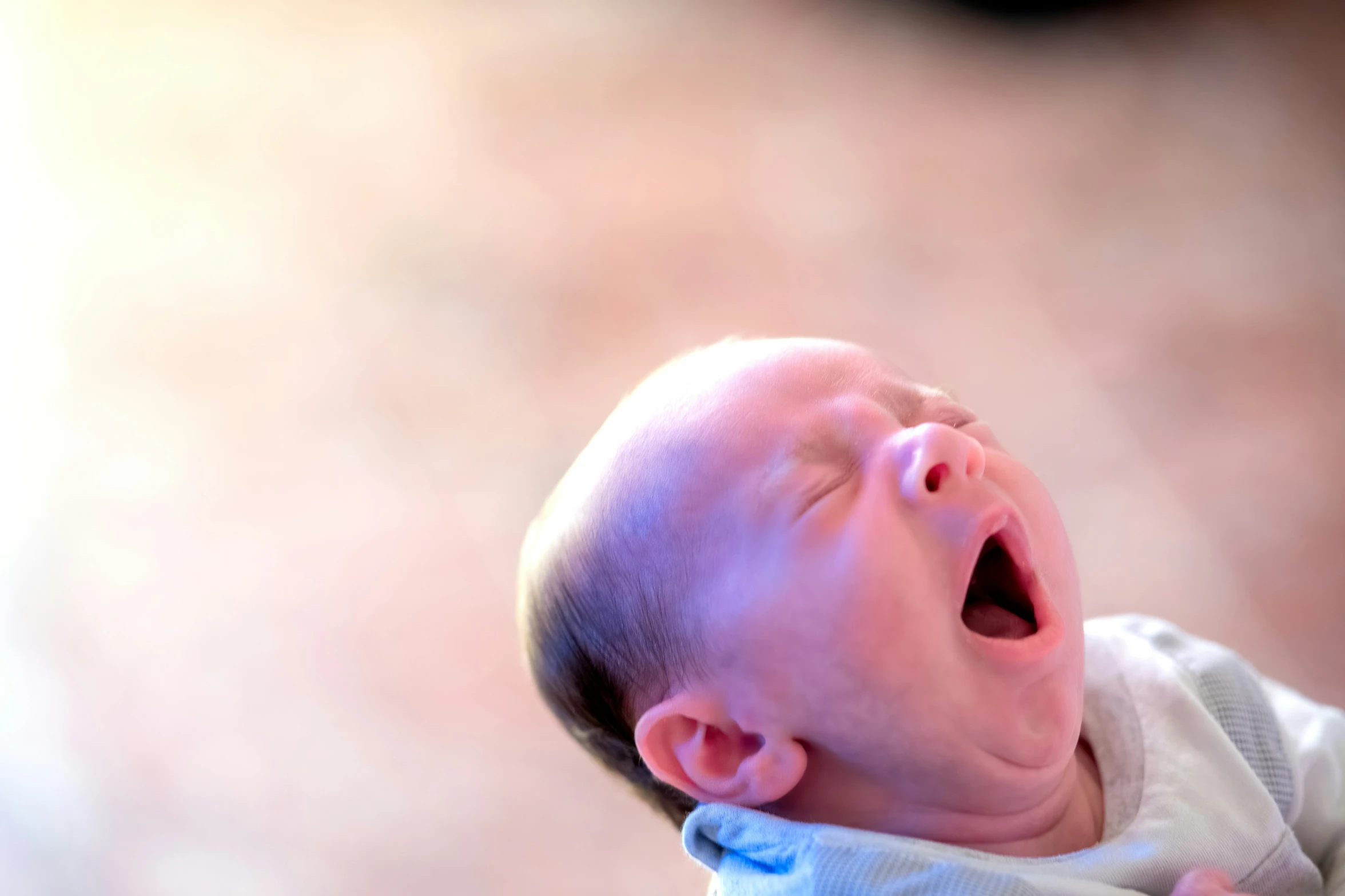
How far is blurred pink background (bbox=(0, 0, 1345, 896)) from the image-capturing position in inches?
47.8

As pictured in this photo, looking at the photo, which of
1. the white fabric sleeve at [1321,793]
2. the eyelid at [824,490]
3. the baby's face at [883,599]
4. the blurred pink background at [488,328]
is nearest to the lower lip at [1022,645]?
the baby's face at [883,599]

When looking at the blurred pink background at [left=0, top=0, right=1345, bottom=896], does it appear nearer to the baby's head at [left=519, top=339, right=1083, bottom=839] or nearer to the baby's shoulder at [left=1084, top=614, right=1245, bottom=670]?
the baby's shoulder at [left=1084, top=614, right=1245, bottom=670]

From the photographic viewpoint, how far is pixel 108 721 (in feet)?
4.16

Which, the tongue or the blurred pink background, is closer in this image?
the tongue

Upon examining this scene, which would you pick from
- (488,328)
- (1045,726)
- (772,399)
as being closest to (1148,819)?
(1045,726)

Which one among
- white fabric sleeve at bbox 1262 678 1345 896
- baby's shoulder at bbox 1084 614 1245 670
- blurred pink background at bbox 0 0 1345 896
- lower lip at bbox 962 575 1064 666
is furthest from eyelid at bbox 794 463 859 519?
blurred pink background at bbox 0 0 1345 896

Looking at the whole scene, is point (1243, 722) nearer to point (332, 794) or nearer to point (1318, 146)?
point (332, 794)

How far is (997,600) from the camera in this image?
73cm

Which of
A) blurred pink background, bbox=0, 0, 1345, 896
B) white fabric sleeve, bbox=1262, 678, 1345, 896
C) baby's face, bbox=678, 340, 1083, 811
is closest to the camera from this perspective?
baby's face, bbox=678, 340, 1083, 811

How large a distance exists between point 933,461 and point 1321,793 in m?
0.41

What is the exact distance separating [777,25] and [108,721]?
5.07 ft

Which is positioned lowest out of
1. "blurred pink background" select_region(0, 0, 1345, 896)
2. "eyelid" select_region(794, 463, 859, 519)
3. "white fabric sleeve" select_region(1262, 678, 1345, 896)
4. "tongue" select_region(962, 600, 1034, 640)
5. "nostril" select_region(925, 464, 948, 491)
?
"white fabric sleeve" select_region(1262, 678, 1345, 896)

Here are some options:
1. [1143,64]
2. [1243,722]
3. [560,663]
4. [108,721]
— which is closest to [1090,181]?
[1143,64]

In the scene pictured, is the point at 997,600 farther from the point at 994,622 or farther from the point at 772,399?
the point at 772,399
